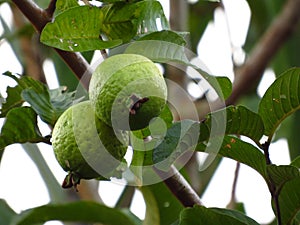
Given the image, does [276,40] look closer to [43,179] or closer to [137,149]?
[43,179]

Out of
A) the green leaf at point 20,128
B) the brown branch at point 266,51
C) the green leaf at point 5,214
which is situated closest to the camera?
the green leaf at point 20,128

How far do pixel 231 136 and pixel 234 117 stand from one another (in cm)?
2

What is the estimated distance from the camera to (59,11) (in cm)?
81

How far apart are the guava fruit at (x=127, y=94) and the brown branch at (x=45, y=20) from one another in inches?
4.7

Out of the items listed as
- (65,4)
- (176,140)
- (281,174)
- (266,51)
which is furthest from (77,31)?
(266,51)

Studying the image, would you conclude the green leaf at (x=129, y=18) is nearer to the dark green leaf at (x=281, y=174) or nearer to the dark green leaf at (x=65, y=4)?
the dark green leaf at (x=65, y=4)

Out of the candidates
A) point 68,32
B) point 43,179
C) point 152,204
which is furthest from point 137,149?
point 43,179

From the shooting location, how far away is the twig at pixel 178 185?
0.85 metres

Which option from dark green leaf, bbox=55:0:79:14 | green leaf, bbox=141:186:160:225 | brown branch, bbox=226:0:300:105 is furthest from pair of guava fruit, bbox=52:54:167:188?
brown branch, bbox=226:0:300:105

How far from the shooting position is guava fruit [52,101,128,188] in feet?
2.41

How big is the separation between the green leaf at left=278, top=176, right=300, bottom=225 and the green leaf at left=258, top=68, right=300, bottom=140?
0.20 ft

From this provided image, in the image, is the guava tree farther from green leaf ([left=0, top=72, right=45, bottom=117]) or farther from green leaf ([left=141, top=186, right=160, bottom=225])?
green leaf ([left=141, top=186, right=160, bottom=225])

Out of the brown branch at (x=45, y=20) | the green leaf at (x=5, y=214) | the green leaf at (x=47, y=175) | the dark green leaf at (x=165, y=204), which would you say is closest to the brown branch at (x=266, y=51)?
the green leaf at (x=47, y=175)

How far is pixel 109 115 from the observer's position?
0.71 m
